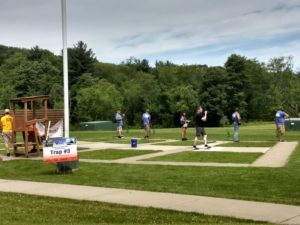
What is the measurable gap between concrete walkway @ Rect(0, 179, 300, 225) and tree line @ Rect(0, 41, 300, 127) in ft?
237

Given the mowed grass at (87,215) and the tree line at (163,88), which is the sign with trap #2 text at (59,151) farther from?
the tree line at (163,88)

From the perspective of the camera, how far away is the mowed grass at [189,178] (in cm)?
1116

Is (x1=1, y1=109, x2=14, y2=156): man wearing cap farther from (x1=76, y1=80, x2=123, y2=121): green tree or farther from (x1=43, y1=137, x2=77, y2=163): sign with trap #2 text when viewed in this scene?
(x1=76, y1=80, x2=123, y2=121): green tree

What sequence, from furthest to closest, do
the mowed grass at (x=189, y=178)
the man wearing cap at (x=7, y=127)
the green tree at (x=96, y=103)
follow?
1. the green tree at (x=96, y=103)
2. the man wearing cap at (x=7, y=127)
3. the mowed grass at (x=189, y=178)

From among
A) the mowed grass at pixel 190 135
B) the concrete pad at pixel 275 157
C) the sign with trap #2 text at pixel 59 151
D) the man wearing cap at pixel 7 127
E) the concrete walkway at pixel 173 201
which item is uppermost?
the man wearing cap at pixel 7 127

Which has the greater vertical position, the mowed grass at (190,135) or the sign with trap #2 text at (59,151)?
the sign with trap #2 text at (59,151)

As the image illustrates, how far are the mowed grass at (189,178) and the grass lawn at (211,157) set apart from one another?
1.65 metres

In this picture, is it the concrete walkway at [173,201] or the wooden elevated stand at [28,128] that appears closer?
the concrete walkway at [173,201]

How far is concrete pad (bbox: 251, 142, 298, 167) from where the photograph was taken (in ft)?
52.8

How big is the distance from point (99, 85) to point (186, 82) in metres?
24.4

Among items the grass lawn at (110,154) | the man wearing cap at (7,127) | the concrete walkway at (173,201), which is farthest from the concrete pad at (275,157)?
the man wearing cap at (7,127)

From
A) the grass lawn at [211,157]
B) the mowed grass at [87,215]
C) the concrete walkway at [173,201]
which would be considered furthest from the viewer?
the grass lawn at [211,157]

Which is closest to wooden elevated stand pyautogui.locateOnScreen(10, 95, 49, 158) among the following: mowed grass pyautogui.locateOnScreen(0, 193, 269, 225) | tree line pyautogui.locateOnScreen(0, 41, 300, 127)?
mowed grass pyautogui.locateOnScreen(0, 193, 269, 225)

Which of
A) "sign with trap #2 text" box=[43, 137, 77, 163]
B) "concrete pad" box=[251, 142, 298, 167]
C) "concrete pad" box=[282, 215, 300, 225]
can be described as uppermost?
"sign with trap #2 text" box=[43, 137, 77, 163]
